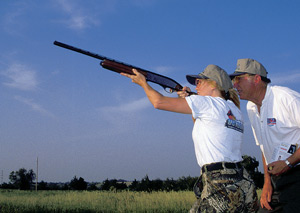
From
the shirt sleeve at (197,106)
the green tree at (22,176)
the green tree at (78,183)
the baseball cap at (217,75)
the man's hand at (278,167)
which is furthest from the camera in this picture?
the green tree at (22,176)

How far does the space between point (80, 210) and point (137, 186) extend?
13154 millimetres

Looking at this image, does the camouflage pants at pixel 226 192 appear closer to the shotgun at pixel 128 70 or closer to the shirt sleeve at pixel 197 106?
the shirt sleeve at pixel 197 106

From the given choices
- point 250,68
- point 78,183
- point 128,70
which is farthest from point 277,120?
point 78,183

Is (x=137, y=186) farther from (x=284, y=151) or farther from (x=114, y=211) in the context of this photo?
(x=284, y=151)

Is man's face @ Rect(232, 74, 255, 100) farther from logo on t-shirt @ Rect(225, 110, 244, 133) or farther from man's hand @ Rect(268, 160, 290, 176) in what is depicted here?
logo on t-shirt @ Rect(225, 110, 244, 133)

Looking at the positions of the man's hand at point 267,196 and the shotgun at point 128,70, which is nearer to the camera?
the man's hand at point 267,196

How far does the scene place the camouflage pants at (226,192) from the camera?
3213 millimetres

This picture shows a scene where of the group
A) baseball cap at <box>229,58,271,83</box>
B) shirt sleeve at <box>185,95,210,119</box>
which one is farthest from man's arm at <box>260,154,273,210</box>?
shirt sleeve at <box>185,95,210,119</box>

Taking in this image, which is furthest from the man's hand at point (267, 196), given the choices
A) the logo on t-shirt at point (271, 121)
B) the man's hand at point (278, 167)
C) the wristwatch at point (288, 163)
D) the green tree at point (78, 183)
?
the green tree at point (78, 183)

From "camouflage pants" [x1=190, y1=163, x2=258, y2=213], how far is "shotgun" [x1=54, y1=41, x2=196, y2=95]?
100.0 inches

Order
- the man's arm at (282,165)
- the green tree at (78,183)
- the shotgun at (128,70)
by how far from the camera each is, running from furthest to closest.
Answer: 1. the green tree at (78,183)
2. the shotgun at (128,70)
3. the man's arm at (282,165)

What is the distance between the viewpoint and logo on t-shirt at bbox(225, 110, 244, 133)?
11.4 feet

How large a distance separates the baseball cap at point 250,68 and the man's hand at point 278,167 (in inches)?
Result: 49.1

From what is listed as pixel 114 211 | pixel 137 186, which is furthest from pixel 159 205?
pixel 137 186
